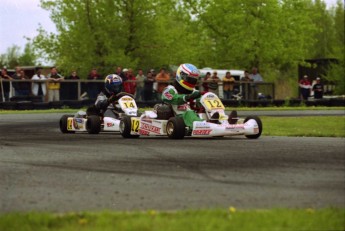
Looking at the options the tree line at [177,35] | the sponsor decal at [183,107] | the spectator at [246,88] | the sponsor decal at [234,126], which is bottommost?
the sponsor decal at [234,126]

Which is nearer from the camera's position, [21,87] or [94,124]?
[94,124]

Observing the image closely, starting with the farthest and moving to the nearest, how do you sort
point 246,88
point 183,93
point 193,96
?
point 246,88 → point 183,93 → point 193,96

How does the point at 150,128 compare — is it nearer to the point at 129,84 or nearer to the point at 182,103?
the point at 182,103

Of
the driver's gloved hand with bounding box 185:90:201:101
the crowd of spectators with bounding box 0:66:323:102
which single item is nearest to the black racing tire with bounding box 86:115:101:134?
the driver's gloved hand with bounding box 185:90:201:101

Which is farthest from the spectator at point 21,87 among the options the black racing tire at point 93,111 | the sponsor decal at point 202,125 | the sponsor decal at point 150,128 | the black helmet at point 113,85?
the sponsor decal at point 202,125

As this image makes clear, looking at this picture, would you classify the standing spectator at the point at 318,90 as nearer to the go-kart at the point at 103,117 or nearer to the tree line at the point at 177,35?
the tree line at the point at 177,35

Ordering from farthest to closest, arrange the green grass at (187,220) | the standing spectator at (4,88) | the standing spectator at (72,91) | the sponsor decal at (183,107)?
the standing spectator at (72,91) < the standing spectator at (4,88) < the sponsor decal at (183,107) < the green grass at (187,220)

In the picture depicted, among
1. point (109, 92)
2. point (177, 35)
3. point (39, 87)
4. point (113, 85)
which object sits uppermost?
point (177, 35)

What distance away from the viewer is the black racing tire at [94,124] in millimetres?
16469

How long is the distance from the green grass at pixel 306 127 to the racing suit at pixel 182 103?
171 centimetres

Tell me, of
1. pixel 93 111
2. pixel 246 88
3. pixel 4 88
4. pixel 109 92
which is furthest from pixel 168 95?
pixel 246 88

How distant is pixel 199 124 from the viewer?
536 inches

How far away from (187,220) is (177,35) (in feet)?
103

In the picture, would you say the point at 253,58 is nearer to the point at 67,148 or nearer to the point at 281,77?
the point at 281,77
